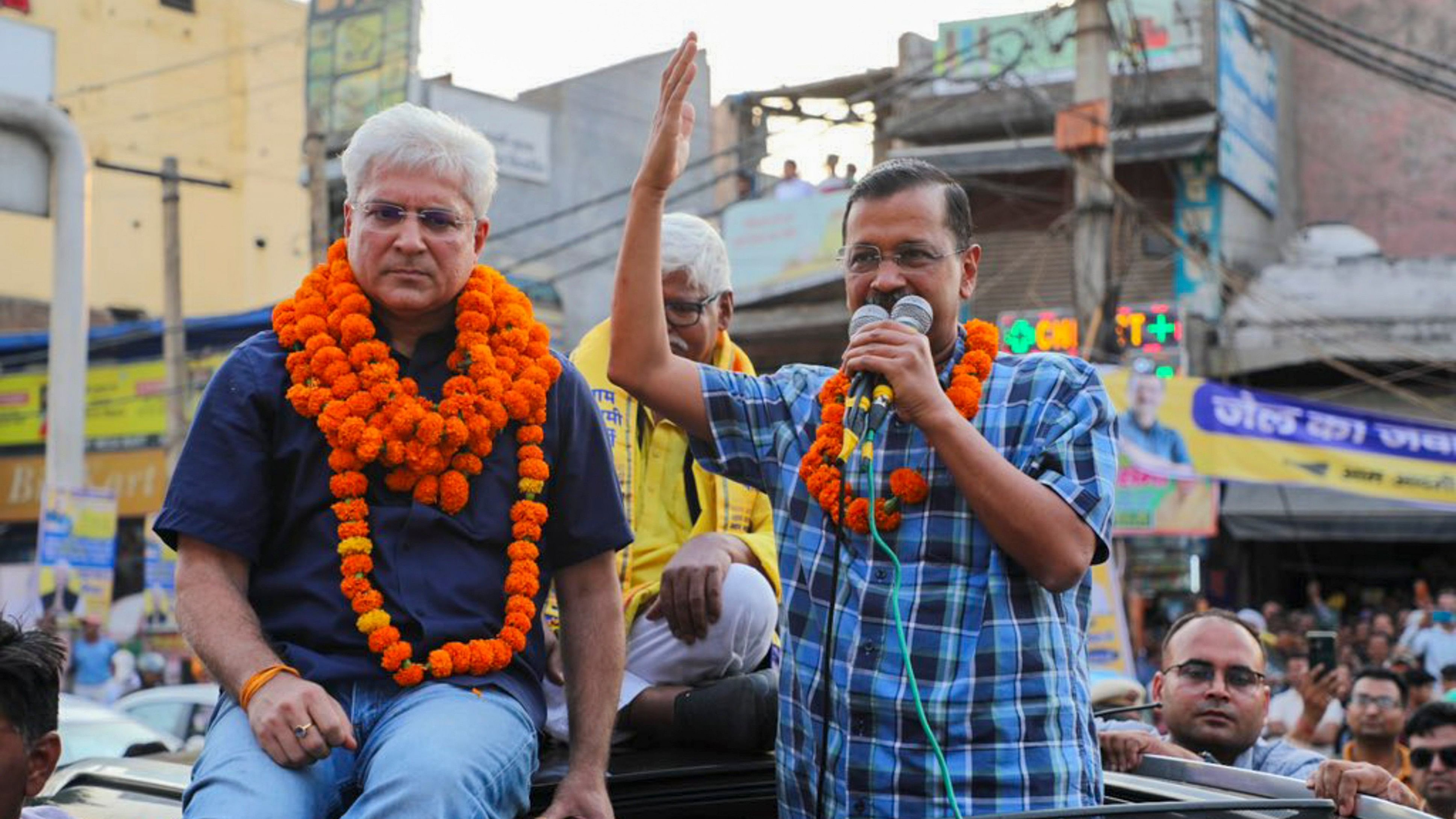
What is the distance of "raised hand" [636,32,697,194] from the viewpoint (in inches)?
119

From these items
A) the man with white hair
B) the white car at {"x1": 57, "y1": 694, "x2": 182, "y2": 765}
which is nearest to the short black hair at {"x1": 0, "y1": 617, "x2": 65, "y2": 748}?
the man with white hair

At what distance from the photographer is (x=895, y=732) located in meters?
2.87

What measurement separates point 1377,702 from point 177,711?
842 centimetres

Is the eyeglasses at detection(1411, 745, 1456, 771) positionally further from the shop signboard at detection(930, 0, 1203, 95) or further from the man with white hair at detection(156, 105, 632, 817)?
the shop signboard at detection(930, 0, 1203, 95)

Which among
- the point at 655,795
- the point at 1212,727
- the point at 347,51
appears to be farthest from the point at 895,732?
the point at 347,51

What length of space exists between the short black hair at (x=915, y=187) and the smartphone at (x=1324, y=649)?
4196mm

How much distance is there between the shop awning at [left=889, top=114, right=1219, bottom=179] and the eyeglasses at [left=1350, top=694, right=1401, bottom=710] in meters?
13.7

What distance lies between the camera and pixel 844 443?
2955 mm

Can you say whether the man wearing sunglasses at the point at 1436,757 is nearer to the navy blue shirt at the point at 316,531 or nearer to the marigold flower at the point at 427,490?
the navy blue shirt at the point at 316,531

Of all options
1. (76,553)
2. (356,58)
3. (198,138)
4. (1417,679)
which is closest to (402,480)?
(1417,679)

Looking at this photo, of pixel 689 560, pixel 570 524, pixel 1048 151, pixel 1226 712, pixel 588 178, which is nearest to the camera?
pixel 570 524

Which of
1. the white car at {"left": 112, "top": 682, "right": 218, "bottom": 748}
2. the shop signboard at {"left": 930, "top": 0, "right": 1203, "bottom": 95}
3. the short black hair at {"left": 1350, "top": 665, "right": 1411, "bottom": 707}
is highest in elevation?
the shop signboard at {"left": 930, "top": 0, "right": 1203, "bottom": 95}

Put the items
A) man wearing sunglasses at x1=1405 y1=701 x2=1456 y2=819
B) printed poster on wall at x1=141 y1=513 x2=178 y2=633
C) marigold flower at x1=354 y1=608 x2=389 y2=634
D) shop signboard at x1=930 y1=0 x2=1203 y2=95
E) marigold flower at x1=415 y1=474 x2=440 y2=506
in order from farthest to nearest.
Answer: shop signboard at x1=930 y1=0 x2=1203 y2=95 → printed poster on wall at x1=141 y1=513 x2=178 y2=633 → man wearing sunglasses at x1=1405 y1=701 x2=1456 y2=819 → marigold flower at x1=415 y1=474 x2=440 y2=506 → marigold flower at x1=354 y1=608 x2=389 y2=634

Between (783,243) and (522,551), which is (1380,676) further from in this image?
(783,243)
